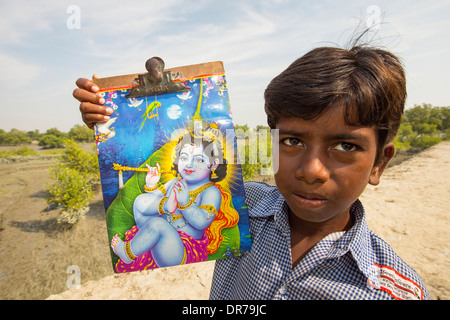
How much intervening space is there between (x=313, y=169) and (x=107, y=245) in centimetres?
831

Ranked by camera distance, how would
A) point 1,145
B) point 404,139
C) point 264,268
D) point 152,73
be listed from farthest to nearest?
point 1,145 → point 404,139 → point 152,73 → point 264,268

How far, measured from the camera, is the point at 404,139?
69.5 ft

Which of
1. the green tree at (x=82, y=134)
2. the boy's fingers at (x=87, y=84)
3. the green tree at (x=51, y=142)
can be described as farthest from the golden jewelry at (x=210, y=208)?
the green tree at (x=51, y=142)

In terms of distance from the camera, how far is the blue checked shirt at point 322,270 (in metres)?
1.05

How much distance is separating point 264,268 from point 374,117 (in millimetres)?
834

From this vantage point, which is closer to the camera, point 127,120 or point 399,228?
point 127,120

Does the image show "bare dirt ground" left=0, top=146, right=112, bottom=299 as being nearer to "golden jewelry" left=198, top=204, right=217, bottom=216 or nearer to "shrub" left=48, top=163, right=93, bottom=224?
"shrub" left=48, top=163, right=93, bottom=224

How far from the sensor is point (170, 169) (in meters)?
1.37

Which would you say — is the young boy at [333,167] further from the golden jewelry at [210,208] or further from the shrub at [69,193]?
the shrub at [69,193]

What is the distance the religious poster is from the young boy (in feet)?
Answer: 0.81

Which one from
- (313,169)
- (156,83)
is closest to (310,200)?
(313,169)

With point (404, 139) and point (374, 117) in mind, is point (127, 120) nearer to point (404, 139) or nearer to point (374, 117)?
point (374, 117)

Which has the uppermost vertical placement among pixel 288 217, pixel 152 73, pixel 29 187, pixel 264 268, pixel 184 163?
pixel 152 73
